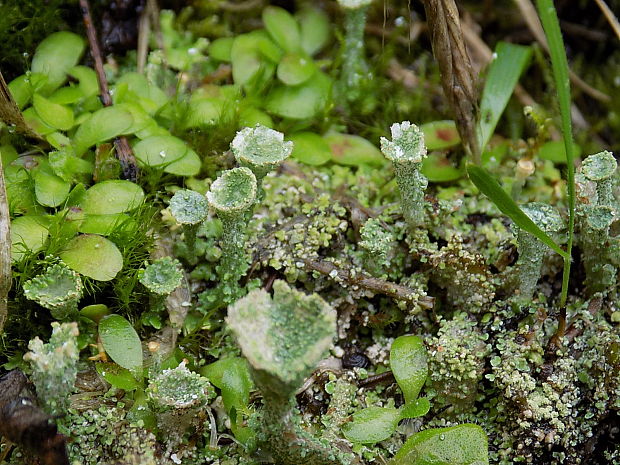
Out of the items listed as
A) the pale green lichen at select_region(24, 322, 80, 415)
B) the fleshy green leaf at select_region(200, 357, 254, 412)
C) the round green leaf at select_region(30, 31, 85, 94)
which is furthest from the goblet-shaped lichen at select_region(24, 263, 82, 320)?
the round green leaf at select_region(30, 31, 85, 94)

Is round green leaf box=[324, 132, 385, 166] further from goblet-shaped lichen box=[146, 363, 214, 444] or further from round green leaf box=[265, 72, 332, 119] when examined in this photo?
goblet-shaped lichen box=[146, 363, 214, 444]

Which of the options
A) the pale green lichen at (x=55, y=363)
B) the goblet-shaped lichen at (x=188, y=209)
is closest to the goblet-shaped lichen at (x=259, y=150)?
the goblet-shaped lichen at (x=188, y=209)

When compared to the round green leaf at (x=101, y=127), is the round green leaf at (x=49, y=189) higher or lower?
lower

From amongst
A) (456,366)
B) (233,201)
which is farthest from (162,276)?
(456,366)

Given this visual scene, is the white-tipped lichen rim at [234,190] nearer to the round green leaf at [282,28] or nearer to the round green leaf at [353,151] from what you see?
the round green leaf at [353,151]

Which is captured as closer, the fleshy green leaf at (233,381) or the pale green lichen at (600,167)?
the fleshy green leaf at (233,381)

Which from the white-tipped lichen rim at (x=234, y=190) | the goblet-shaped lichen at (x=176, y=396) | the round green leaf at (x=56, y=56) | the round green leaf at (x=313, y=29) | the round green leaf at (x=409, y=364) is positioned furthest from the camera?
the round green leaf at (x=313, y=29)
